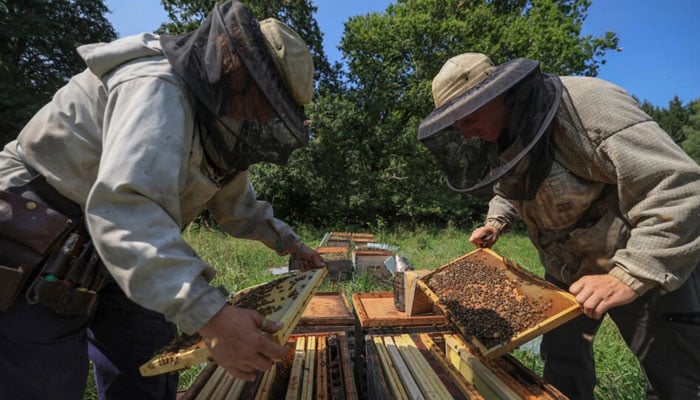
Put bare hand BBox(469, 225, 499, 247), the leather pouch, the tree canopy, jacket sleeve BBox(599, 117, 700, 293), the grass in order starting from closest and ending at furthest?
1. the leather pouch
2. jacket sleeve BBox(599, 117, 700, 293)
3. bare hand BBox(469, 225, 499, 247)
4. the grass
5. the tree canopy

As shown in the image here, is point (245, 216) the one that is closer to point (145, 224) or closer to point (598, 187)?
point (145, 224)

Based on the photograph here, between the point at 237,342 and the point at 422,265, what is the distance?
6996 mm

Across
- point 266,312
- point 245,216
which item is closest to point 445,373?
point 266,312

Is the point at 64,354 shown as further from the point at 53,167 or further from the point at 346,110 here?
the point at 346,110

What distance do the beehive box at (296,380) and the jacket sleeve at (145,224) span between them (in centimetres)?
75

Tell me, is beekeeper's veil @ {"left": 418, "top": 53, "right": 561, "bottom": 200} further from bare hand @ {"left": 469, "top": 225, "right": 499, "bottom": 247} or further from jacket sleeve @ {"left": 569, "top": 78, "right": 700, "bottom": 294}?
bare hand @ {"left": 469, "top": 225, "right": 499, "bottom": 247}

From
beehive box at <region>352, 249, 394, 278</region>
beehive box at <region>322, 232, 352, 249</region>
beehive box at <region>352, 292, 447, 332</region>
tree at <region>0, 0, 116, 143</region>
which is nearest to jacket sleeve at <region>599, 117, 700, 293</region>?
beehive box at <region>352, 292, 447, 332</region>

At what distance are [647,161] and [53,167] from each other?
8.04 feet

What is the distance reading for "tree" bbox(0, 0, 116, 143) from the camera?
518 inches

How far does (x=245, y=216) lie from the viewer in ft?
7.03

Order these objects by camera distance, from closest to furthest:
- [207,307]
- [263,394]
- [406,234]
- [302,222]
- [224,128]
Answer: [207,307] → [224,128] → [263,394] → [406,234] → [302,222]

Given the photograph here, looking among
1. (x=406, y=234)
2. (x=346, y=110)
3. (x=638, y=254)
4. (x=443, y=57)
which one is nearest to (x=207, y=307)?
(x=638, y=254)

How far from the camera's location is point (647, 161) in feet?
5.20

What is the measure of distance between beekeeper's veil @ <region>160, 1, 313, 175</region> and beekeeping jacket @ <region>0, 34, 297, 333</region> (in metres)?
0.06
